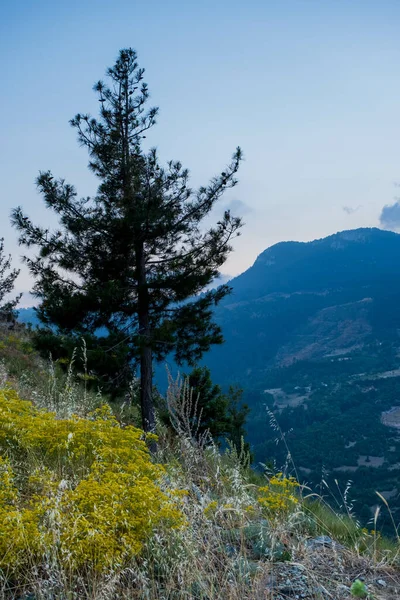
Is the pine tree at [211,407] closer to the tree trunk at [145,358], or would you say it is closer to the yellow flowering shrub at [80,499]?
the tree trunk at [145,358]

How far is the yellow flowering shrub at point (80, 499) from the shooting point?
2.80m

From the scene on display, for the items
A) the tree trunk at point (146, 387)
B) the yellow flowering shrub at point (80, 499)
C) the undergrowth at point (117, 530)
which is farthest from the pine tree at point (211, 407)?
the yellow flowering shrub at point (80, 499)

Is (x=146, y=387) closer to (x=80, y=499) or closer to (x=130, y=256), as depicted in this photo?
(x=130, y=256)

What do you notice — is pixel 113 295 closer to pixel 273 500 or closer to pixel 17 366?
pixel 17 366

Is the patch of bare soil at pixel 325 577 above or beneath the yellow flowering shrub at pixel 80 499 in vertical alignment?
beneath

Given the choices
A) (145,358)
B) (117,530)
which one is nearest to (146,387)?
(145,358)

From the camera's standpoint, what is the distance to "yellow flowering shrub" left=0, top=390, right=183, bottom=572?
2.80 metres

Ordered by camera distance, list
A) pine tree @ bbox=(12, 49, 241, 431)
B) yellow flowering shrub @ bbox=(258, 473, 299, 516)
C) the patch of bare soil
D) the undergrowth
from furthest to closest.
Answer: pine tree @ bbox=(12, 49, 241, 431) → yellow flowering shrub @ bbox=(258, 473, 299, 516) → the patch of bare soil → the undergrowth

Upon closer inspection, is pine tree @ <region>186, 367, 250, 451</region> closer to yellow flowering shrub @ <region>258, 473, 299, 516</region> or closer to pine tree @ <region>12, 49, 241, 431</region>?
pine tree @ <region>12, 49, 241, 431</region>

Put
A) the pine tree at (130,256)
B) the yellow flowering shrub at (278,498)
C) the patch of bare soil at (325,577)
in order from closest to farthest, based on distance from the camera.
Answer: the patch of bare soil at (325,577)
the yellow flowering shrub at (278,498)
the pine tree at (130,256)

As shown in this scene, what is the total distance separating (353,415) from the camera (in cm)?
16988

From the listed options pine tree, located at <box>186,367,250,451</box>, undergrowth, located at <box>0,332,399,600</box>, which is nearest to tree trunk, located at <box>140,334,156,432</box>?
pine tree, located at <box>186,367,250,451</box>

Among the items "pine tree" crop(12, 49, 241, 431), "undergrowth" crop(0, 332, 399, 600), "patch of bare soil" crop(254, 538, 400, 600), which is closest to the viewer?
"undergrowth" crop(0, 332, 399, 600)

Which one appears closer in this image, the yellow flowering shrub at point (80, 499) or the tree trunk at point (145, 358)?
the yellow flowering shrub at point (80, 499)
